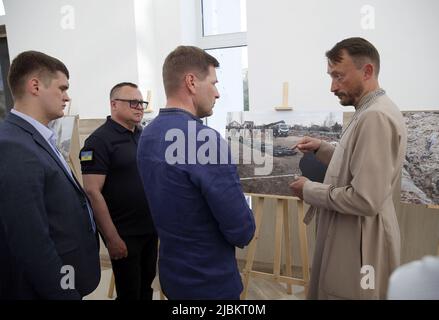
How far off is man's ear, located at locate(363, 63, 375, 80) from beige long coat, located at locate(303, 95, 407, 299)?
113 millimetres

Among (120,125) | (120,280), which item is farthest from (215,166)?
(120,280)

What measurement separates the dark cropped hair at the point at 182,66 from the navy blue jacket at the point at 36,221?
53 cm

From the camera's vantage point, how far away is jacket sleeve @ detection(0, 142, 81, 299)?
3.60 feet

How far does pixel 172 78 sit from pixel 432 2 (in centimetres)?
210

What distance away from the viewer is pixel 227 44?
130 inches

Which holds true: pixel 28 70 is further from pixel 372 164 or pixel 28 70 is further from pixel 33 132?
pixel 372 164

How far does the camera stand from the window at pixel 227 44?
3258 millimetres

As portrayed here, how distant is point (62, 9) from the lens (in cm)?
342

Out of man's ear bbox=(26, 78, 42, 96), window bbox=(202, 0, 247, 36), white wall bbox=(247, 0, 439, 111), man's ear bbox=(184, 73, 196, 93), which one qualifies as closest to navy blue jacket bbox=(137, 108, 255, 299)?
man's ear bbox=(184, 73, 196, 93)

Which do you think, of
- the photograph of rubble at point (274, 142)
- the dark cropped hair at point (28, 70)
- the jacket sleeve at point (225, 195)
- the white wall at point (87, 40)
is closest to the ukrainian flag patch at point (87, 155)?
the dark cropped hair at point (28, 70)

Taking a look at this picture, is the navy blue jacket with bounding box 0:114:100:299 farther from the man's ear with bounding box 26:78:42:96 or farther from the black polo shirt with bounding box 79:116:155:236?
the black polo shirt with bounding box 79:116:155:236

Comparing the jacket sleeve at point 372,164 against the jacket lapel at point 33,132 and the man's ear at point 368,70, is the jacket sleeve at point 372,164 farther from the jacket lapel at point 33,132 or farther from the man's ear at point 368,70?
the jacket lapel at point 33,132

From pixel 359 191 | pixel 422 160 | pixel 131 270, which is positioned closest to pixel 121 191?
pixel 131 270

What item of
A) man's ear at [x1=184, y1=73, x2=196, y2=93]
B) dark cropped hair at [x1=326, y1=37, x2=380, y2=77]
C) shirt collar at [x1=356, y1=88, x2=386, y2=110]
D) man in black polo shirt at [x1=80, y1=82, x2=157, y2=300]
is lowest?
man in black polo shirt at [x1=80, y1=82, x2=157, y2=300]
